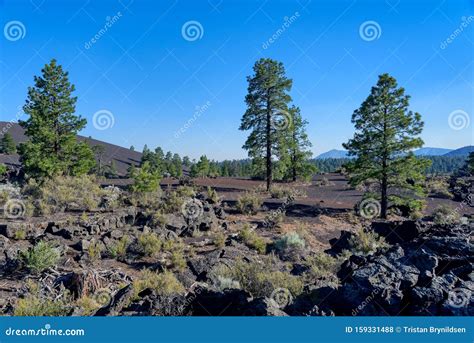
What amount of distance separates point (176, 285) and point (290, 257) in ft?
16.8

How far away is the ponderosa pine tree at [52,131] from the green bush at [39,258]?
1387 cm

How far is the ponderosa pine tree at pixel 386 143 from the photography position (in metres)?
20.2

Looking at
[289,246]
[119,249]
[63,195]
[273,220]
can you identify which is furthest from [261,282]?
[63,195]

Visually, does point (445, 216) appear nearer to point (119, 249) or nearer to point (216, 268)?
point (216, 268)

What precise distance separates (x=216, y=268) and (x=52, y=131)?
62.2 ft

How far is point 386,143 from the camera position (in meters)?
20.5

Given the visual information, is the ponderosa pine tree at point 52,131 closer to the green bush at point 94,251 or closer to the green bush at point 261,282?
the green bush at point 94,251

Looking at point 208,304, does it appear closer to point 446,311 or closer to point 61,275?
point 446,311

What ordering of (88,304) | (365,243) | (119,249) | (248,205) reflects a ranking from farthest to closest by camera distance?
(248,205) < (365,243) < (119,249) < (88,304)

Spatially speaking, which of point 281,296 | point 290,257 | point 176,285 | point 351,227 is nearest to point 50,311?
point 176,285

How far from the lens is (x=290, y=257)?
40.5ft

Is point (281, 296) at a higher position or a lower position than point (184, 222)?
lower

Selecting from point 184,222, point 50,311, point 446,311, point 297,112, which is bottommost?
point 50,311

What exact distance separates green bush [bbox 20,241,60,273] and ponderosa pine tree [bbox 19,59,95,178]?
13.9m
